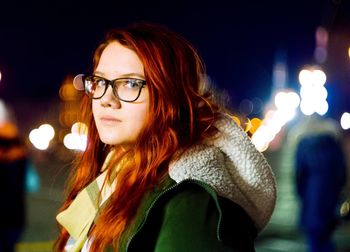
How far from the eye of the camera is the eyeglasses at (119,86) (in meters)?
1.97

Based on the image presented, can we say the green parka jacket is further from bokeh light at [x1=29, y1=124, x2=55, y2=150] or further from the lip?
bokeh light at [x1=29, y1=124, x2=55, y2=150]

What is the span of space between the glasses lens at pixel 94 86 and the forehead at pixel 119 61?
33mm

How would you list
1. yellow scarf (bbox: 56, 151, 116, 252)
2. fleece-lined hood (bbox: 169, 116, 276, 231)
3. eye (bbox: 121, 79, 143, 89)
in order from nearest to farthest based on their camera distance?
fleece-lined hood (bbox: 169, 116, 276, 231) < eye (bbox: 121, 79, 143, 89) < yellow scarf (bbox: 56, 151, 116, 252)

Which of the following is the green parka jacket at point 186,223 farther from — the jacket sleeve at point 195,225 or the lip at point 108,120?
the lip at point 108,120

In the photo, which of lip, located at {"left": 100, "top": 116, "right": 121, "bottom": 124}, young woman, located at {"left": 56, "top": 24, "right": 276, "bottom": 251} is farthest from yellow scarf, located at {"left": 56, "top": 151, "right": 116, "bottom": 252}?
lip, located at {"left": 100, "top": 116, "right": 121, "bottom": 124}

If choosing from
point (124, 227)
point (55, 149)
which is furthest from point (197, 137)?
point (55, 149)

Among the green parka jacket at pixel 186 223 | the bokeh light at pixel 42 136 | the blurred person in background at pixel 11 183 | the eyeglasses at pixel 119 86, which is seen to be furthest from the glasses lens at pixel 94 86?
the bokeh light at pixel 42 136

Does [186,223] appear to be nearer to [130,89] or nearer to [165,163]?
[165,163]

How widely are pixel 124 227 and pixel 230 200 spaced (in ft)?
0.98

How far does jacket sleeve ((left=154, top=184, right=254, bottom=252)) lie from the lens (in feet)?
5.31

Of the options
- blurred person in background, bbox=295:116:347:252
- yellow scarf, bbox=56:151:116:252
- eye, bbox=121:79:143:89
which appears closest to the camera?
eye, bbox=121:79:143:89

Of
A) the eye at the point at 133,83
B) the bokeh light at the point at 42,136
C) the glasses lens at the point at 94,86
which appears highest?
the eye at the point at 133,83

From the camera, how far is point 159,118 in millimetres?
1939

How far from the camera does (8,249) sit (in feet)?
23.9
